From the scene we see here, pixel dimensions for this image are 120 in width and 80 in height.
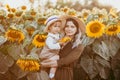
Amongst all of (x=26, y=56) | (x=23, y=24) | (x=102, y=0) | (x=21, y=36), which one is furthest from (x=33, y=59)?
(x=102, y=0)

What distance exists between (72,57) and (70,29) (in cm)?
15

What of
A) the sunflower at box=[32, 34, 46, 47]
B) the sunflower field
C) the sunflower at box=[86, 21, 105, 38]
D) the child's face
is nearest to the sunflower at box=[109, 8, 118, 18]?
the sunflower field

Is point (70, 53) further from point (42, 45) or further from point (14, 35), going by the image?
point (14, 35)

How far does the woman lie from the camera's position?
63.3 inches

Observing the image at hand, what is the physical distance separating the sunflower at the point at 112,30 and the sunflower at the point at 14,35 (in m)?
0.43

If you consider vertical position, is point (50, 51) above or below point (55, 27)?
below

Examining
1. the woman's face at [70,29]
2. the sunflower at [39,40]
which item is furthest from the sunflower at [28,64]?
the woman's face at [70,29]

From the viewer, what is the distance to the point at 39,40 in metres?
1.59

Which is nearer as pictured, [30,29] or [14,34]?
[14,34]

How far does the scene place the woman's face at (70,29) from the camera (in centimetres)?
164

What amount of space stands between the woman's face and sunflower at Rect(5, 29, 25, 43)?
0.23 meters

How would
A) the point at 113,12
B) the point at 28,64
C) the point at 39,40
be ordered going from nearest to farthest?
the point at 28,64
the point at 39,40
the point at 113,12

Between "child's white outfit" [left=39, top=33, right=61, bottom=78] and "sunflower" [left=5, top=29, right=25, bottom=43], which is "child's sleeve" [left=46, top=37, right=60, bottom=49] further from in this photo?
"sunflower" [left=5, top=29, right=25, bottom=43]

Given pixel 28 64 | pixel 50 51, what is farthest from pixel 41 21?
pixel 28 64
